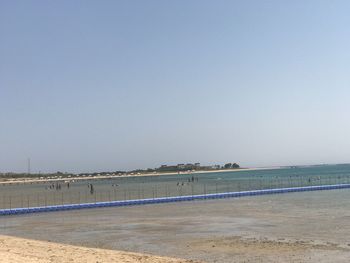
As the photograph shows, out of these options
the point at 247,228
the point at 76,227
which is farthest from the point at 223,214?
the point at 76,227

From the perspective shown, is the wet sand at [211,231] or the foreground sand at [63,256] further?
the wet sand at [211,231]

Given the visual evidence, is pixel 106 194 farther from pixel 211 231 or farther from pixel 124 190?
pixel 211 231

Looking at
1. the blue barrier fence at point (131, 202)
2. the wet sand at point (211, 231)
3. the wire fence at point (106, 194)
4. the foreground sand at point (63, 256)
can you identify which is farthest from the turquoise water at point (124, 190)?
the foreground sand at point (63, 256)

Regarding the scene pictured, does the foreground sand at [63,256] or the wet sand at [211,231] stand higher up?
the foreground sand at [63,256]

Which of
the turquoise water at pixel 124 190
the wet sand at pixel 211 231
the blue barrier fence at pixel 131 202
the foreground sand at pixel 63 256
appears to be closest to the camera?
the foreground sand at pixel 63 256

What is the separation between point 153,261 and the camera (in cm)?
1700

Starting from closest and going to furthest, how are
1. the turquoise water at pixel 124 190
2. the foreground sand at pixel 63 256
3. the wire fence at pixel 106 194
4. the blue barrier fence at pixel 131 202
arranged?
the foreground sand at pixel 63 256 → the blue barrier fence at pixel 131 202 → the wire fence at pixel 106 194 → the turquoise water at pixel 124 190

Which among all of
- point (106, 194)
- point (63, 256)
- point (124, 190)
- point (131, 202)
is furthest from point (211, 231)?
point (124, 190)

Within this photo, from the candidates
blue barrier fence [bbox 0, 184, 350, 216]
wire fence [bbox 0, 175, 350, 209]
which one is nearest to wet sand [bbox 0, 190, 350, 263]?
blue barrier fence [bbox 0, 184, 350, 216]

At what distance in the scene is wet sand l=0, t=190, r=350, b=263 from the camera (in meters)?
20.0

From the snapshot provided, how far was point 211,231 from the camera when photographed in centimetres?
2705

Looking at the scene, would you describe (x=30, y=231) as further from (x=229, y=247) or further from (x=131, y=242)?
(x=229, y=247)

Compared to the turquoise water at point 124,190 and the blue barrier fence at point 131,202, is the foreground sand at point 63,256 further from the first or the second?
the turquoise water at point 124,190

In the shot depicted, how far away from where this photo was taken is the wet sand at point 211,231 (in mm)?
19969
